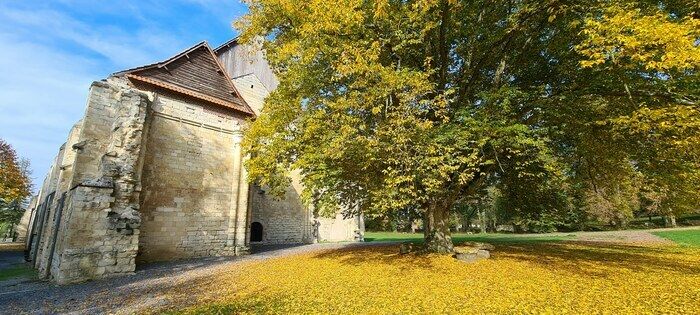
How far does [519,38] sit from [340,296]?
9.40m

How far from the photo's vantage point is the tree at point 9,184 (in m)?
30.5

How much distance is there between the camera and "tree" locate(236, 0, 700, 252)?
311 inches

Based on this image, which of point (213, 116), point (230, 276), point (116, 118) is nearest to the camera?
point (230, 276)

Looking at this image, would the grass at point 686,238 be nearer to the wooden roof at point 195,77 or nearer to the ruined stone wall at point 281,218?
the ruined stone wall at point 281,218

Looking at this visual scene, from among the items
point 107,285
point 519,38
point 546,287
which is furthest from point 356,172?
point 107,285

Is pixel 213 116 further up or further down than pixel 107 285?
further up

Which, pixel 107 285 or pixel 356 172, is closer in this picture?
pixel 107 285

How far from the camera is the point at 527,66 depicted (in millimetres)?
11094

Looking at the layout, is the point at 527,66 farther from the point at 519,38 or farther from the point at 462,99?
the point at 462,99

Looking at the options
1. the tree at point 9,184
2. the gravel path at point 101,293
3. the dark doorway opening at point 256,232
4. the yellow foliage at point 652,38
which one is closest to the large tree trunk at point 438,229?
the yellow foliage at point 652,38

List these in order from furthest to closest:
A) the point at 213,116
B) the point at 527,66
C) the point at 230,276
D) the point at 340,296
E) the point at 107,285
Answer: the point at 213,116 < the point at 527,66 < the point at 230,276 < the point at 107,285 < the point at 340,296

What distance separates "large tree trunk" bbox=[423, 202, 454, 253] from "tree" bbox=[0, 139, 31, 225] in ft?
128

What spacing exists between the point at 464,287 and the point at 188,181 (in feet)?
43.7

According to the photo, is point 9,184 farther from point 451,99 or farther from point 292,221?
point 451,99
